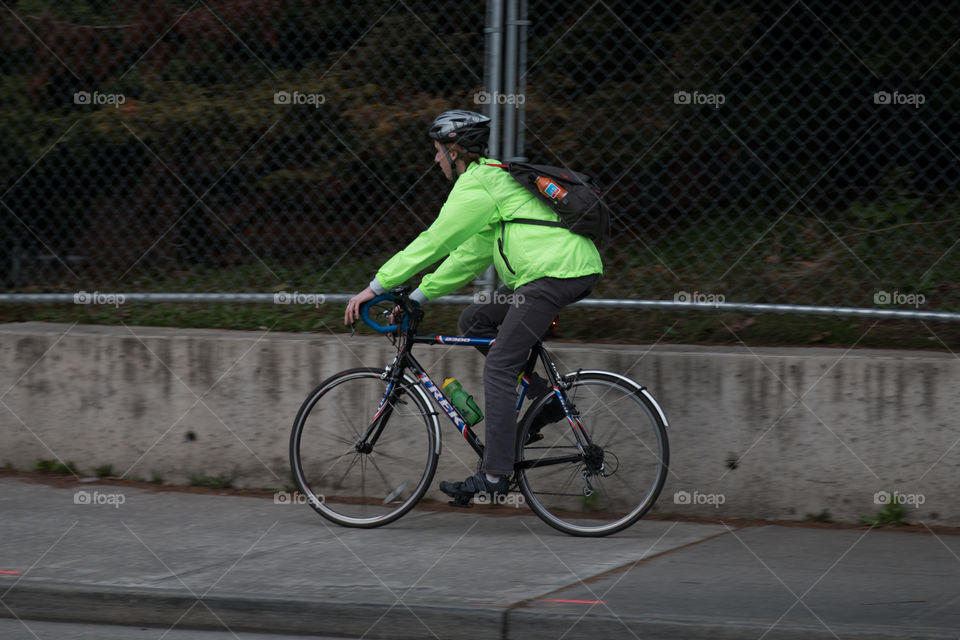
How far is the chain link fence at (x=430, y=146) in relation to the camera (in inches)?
266

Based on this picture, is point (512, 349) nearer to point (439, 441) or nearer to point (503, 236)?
point (503, 236)

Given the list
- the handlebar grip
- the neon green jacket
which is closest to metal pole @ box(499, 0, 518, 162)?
the neon green jacket

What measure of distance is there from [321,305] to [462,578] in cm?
288

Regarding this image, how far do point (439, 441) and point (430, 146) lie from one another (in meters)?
1.94

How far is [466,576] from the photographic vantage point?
17.2 ft

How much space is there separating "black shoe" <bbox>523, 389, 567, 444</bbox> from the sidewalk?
0.52 meters

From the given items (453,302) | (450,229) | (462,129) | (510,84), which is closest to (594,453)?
(450,229)

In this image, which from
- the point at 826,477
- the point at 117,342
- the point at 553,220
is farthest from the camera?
the point at 117,342

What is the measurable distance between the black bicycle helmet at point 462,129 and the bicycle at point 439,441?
31.8 inches

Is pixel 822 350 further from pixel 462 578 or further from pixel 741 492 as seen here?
pixel 462 578

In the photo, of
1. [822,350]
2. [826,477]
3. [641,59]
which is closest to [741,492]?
[826,477]

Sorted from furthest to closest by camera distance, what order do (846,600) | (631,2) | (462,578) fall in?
(631,2)
(462,578)
(846,600)

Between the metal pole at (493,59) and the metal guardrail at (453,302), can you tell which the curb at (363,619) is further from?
the metal pole at (493,59)

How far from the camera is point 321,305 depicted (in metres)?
7.66
